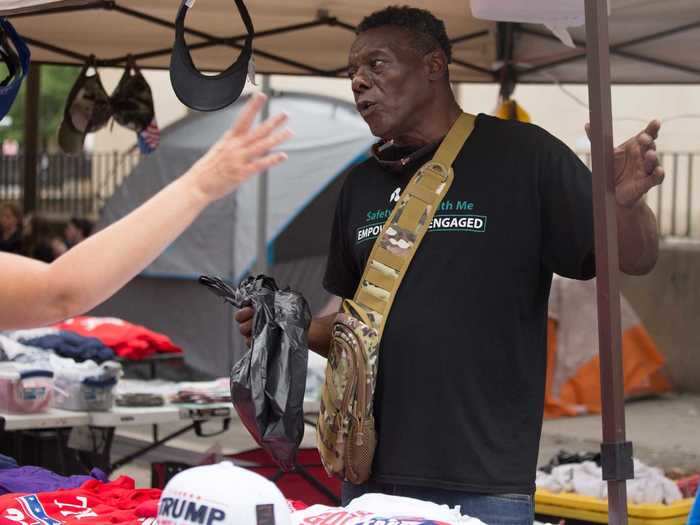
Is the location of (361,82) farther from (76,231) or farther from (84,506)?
(76,231)

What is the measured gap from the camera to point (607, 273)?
2703mm

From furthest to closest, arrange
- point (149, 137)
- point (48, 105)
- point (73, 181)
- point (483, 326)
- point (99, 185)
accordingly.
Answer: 1. point (48, 105)
2. point (73, 181)
3. point (99, 185)
4. point (149, 137)
5. point (483, 326)

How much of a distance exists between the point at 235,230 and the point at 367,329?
9.12 meters

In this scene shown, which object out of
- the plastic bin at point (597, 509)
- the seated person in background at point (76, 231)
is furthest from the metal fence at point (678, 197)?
the plastic bin at point (597, 509)

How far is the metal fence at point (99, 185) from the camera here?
1207cm

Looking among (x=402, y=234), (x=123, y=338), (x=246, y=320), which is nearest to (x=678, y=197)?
(x=123, y=338)

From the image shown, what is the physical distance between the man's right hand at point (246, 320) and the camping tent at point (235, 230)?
28.4 feet

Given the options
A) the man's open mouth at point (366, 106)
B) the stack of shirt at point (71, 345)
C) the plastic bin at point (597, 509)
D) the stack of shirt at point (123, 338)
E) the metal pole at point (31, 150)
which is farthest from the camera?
the metal pole at point (31, 150)

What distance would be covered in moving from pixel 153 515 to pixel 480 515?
0.82 metres

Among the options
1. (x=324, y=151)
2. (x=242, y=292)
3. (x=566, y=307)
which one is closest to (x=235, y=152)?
(x=242, y=292)

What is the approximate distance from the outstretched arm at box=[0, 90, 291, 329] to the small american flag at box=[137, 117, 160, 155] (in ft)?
14.0

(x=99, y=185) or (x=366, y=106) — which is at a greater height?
(x=99, y=185)

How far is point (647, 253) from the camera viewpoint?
2961 mm

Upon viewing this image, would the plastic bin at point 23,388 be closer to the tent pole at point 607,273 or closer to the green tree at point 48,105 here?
the tent pole at point 607,273
